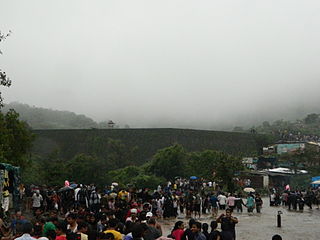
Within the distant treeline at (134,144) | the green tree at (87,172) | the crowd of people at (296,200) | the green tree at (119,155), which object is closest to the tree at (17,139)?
the green tree at (87,172)

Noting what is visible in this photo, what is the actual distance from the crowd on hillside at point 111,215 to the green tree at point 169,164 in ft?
26.5

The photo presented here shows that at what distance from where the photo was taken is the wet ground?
1403cm

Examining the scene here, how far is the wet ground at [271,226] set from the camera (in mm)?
14031

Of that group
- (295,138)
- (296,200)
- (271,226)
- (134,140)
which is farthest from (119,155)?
(295,138)

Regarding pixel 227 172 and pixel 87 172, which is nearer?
pixel 227 172

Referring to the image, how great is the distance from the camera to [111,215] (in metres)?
9.16

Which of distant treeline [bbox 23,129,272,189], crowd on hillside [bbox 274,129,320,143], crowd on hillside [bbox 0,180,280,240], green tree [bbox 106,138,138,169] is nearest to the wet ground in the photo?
Answer: crowd on hillside [bbox 0,180,280,240]

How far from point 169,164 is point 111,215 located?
2932 centimetres

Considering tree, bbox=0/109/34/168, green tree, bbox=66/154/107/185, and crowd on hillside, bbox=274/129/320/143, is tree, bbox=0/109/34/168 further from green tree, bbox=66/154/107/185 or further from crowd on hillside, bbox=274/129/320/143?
crowd on hillside, bbox=274/129/320/143

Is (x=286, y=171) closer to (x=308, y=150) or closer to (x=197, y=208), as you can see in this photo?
(x=308, y=150)

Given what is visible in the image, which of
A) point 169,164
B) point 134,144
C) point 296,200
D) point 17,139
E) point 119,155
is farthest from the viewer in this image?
point 134,144

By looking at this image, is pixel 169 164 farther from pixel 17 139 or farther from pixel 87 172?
pixel 17 139

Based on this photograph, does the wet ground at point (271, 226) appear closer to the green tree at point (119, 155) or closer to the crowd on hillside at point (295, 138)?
the green tree at point (119, 155)

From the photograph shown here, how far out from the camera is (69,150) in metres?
57.7
